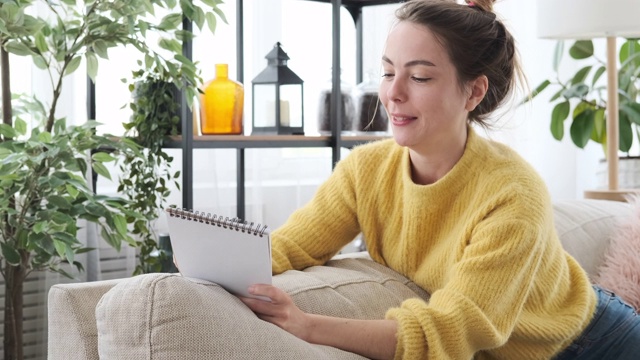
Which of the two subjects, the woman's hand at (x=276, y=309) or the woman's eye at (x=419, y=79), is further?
the woman's eye at (x=419, y=79)

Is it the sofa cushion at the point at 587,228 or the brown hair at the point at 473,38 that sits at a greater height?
the brown hair at the point at 473,38

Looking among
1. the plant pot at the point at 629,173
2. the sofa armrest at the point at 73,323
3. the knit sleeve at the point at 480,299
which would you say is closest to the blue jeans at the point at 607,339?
the knit sleeve at the point at 480,299

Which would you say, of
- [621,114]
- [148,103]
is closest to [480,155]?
[148,103]

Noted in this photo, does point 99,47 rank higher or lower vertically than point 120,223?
higher

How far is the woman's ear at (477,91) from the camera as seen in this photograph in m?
1.58

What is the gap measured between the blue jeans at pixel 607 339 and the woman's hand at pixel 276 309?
21.8 inches

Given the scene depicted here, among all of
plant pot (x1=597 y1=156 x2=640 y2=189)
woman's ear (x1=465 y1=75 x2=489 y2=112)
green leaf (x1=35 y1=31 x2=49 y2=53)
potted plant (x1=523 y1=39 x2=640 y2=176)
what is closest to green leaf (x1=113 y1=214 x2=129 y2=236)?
green leaf (x1=35 y1=31 x2=49 y2=53)

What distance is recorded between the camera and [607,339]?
1.61 meters

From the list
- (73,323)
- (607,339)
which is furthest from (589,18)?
(73,323)

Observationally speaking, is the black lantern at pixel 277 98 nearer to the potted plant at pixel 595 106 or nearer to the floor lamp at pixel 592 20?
the floor lamp at pixel 592 20

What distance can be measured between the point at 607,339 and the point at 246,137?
112cm

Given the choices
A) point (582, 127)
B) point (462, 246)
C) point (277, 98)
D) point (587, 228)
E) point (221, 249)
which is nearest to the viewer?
point (221, 249)

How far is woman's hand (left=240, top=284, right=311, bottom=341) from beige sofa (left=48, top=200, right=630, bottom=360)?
31 millimetres

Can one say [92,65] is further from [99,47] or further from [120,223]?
[120,223]
